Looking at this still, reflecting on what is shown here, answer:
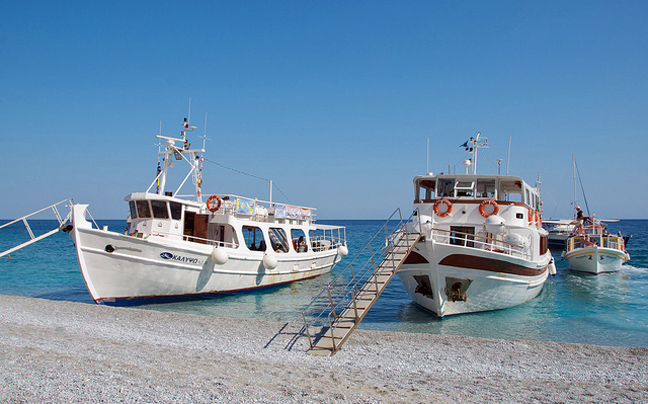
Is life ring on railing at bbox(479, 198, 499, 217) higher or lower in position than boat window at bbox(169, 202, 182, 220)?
higher

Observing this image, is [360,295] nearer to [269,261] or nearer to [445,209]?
[445,209]

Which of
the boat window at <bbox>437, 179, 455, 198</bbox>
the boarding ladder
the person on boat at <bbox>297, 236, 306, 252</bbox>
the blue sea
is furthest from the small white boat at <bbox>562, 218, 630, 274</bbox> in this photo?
the boarding ladder

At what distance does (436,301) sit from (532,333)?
2.81 metres

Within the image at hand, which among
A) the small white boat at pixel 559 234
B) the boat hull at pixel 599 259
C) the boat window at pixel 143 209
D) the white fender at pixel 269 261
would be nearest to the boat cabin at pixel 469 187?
the white fender at pixel 269 261

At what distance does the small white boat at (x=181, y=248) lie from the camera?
1508 cm

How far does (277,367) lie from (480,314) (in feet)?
28.5

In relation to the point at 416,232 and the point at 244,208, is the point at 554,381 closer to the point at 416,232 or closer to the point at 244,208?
the point at 416,232

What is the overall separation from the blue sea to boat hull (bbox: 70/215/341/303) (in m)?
0.65

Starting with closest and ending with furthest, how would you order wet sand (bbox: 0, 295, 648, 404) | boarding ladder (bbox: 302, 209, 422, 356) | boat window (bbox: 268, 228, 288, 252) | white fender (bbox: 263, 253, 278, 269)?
wet sand (bbox: 0, 295, 648, 404) → boarding ladder (bbox: 302, 209, 422, 356) → white fender (bbox: 263, 253, 278, 269) → boat window (bbox: 268, 228, 288, 252)

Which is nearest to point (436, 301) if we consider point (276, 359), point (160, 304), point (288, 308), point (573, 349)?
point (573, 349)

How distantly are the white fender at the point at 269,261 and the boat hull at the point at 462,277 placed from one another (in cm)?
691

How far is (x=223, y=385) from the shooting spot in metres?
7.18

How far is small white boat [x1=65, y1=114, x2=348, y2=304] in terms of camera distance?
15.1m

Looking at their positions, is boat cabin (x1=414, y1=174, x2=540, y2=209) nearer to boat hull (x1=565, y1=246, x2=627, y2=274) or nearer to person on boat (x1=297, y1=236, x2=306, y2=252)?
person on boat (x1=297, y1=236, x2=306, y2=252)
